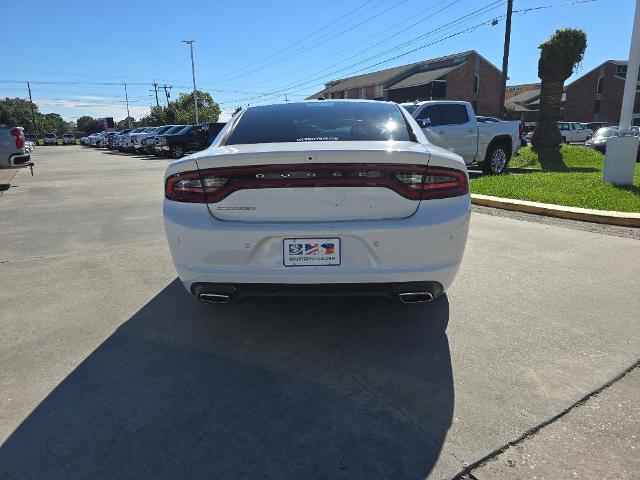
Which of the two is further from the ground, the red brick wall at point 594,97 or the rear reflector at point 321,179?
the red brick wall at point 594,97

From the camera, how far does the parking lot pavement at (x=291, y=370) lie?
82.7 inches

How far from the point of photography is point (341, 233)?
269 cm

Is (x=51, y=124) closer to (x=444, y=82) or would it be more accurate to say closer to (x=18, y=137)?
(x=444, y=82)

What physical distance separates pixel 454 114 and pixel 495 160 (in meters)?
1.97

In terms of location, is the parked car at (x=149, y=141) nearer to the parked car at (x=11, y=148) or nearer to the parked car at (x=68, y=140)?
the parked car at (x=11, y=148)

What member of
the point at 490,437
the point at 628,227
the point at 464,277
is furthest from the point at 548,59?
the point at 490,437

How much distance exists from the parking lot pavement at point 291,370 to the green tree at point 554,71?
1352cm

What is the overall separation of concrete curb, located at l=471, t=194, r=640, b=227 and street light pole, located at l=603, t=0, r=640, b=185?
7.51 feet

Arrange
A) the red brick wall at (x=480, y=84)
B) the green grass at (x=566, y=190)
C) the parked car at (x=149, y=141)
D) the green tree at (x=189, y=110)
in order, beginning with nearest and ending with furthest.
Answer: the green grass at (x=566, y=190), the parked car at (x=149, y=141), the red brick wall at (x=480, y=84), the green tree at (x=189, y=110)

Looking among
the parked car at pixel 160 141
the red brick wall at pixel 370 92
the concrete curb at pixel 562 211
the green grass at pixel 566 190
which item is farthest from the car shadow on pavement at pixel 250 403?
the red brick wall at pixel 370 92

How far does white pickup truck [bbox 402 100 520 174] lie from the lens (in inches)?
460

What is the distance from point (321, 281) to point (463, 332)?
1210mm

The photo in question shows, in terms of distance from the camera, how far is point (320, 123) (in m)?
3.73

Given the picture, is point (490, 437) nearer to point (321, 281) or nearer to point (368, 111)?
point (321, 281)
